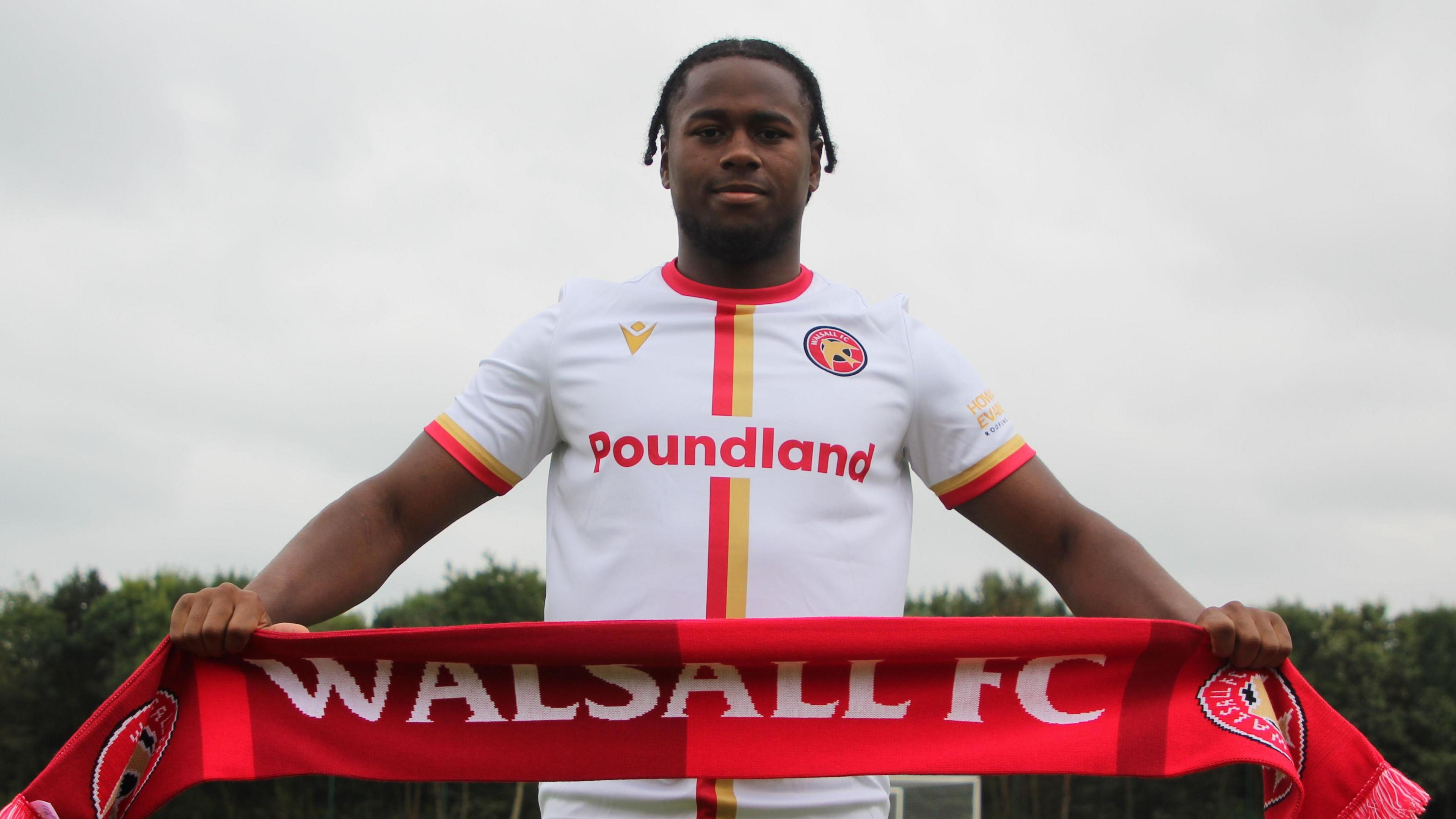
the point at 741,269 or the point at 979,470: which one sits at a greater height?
the point at 741,269

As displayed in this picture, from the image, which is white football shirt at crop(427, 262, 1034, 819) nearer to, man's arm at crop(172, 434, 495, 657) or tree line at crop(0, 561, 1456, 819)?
man's arm at crop(172, 434, 495, 657)

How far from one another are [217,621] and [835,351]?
1406 mm

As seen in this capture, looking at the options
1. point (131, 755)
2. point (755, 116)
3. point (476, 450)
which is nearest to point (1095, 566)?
point (755, 116)

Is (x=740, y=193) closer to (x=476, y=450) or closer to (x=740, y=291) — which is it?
(x=740, y=291)

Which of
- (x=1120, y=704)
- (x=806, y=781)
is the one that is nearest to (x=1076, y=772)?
(x=1120, y=704)

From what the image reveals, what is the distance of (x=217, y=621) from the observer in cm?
242

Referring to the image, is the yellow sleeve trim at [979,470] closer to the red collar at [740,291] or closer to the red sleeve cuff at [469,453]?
the red collar at [740,291]

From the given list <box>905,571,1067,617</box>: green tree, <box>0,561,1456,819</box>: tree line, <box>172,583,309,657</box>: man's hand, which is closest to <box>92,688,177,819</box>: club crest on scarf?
<box>172,583,309,657</box>: man's hand

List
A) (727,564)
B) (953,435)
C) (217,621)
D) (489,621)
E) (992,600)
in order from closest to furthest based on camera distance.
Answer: (217,621) → (727,564) → (953,435) → (489,621) → (992,600)

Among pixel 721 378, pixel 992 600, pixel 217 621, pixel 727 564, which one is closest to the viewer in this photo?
pixel 217 621

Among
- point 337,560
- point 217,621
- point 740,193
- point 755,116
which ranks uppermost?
point 755,116

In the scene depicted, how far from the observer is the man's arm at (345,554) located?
7.98 ft

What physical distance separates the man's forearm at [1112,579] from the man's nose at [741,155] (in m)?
1.11

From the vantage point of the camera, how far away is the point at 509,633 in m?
2.52
